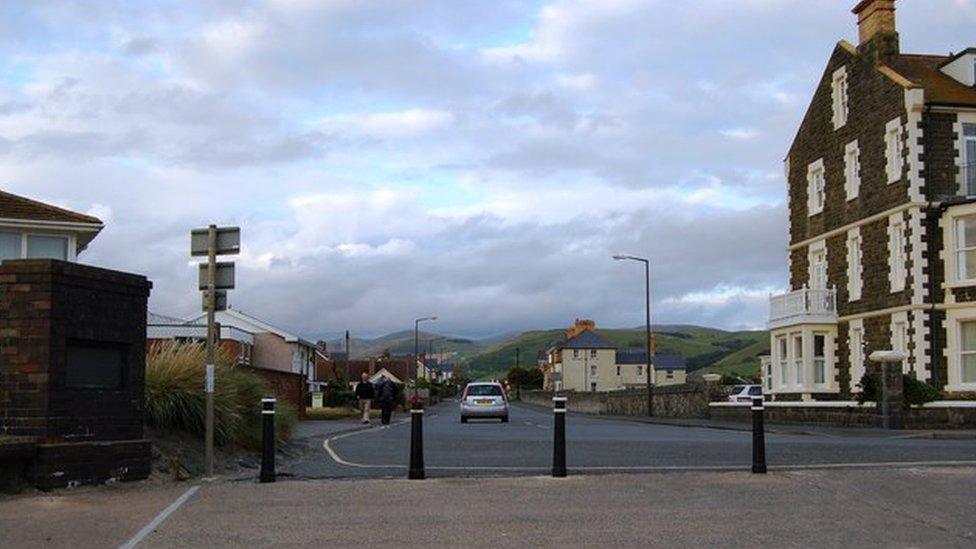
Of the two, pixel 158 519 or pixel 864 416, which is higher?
pixel 864 416

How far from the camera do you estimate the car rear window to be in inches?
1543

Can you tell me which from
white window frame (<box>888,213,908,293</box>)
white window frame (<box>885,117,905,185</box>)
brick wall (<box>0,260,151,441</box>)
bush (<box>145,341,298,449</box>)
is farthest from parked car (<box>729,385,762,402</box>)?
brick wall (<box>0,260,151,441</box>)

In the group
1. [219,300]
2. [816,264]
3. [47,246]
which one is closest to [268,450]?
[219,300]

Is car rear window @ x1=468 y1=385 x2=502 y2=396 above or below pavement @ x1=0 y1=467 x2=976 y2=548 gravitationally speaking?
above

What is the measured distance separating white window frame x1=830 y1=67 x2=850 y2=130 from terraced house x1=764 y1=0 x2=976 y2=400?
53mm

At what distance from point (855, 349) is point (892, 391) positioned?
967 cm

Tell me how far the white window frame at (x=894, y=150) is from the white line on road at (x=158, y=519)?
29.3m

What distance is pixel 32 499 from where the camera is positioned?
38.0ft

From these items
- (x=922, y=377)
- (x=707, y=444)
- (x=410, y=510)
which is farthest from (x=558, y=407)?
(x=922, y=377)

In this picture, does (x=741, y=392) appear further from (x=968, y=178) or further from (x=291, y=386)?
(x=291, y=386)

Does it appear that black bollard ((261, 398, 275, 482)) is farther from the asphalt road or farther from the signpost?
the signpost

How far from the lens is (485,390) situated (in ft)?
129

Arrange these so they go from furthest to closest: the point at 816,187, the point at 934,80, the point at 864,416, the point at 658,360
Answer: the point at 658,360, the point at 816,187, the point at 934,80, the point at 864,416

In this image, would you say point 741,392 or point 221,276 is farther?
point 741,392
